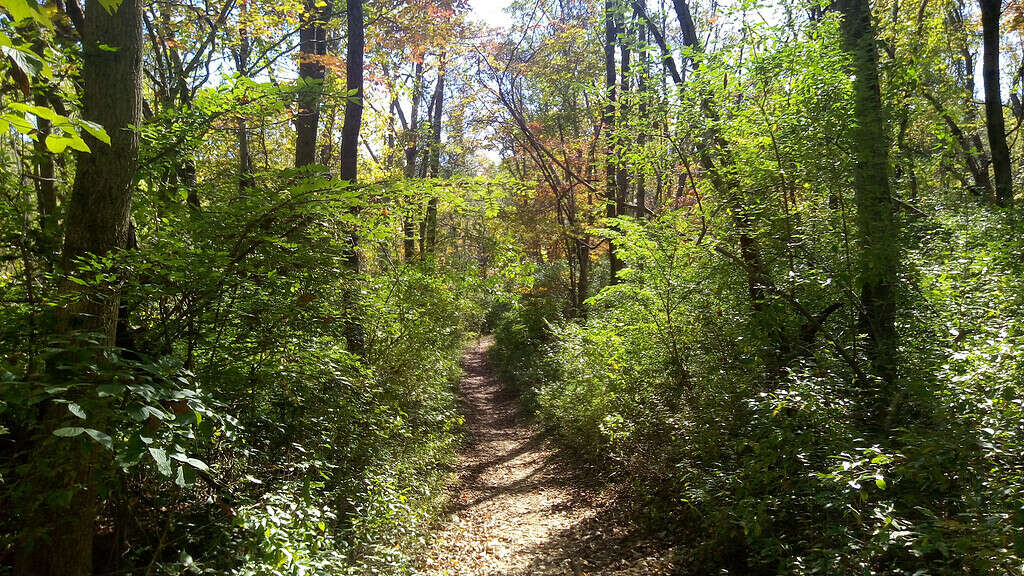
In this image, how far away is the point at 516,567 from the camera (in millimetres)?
5535

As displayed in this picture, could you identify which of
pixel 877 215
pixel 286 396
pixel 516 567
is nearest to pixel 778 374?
pixel 877 215

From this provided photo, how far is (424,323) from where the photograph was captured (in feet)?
23.5

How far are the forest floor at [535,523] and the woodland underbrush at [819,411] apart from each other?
512mm

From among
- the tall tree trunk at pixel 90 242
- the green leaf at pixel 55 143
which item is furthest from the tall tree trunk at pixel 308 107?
the green leaf at pixel 55 143

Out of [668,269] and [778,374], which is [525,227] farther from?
[778,374]

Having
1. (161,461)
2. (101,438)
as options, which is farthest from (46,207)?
(161,461)

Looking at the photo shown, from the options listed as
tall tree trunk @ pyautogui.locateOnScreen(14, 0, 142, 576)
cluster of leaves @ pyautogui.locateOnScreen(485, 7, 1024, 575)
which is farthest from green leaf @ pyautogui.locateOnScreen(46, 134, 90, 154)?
cluster of leaves @ pyautogui.locateOnScreen(485, 7, 1024, 575)

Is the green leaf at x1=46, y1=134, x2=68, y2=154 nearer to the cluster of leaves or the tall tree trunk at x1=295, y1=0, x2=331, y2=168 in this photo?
the cluster of leaves

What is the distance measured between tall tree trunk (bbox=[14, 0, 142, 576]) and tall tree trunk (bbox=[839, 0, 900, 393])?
5.51m

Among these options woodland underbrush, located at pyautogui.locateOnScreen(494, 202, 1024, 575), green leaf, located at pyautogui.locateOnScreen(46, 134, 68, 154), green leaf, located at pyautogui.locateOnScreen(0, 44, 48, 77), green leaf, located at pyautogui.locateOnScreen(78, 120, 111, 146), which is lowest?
woodland underbrush, located at pyautogui.locateOnScreen(494, 202, 1024, 575)

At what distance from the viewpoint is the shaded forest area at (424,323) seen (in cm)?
254

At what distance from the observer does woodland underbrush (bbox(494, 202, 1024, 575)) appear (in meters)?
2.93

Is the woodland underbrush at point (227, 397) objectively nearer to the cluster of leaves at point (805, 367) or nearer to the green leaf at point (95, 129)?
the green leaf at point (95, 129)

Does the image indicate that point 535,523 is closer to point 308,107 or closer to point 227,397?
point 227,397
